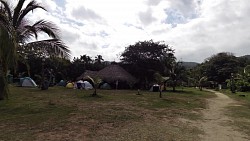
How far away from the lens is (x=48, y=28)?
15.3 m

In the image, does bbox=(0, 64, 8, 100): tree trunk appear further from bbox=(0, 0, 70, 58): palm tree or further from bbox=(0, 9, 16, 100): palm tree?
bbox=(0, 0, 70, 58): palm tree

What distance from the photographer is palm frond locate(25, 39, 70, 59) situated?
1436cm

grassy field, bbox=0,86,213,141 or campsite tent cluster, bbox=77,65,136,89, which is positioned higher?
campsite tent cluster, bbox=77,65,136,89

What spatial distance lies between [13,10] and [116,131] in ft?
28.4

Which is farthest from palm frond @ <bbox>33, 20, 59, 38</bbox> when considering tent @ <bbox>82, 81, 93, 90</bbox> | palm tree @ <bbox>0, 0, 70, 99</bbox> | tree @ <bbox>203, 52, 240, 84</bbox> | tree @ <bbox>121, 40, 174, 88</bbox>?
tree @ <bbox>203, 52, 240, 84</bbox>

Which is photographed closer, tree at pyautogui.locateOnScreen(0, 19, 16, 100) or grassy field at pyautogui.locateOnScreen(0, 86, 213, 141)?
grassy field at pyautogui.locateOnScreen(0, 86, 213, 141)

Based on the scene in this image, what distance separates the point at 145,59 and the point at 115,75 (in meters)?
5.43

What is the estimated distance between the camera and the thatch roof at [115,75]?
40.9 meters

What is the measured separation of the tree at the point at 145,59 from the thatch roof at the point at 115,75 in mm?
1602

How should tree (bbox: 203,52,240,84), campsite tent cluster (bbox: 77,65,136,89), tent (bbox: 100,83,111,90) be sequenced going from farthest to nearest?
tree (bbox: 203,52,240,84) < campsite tent cluster (bbox: 77,65,136,89) < tent (bbox: 100,83,111,90)

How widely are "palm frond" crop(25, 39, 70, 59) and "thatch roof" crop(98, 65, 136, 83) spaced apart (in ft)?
86.0

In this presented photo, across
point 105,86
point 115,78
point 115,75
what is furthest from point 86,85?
point 115,75

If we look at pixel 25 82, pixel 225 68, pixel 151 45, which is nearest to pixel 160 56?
pixel 151 45

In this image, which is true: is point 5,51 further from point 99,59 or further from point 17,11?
point 99,59
